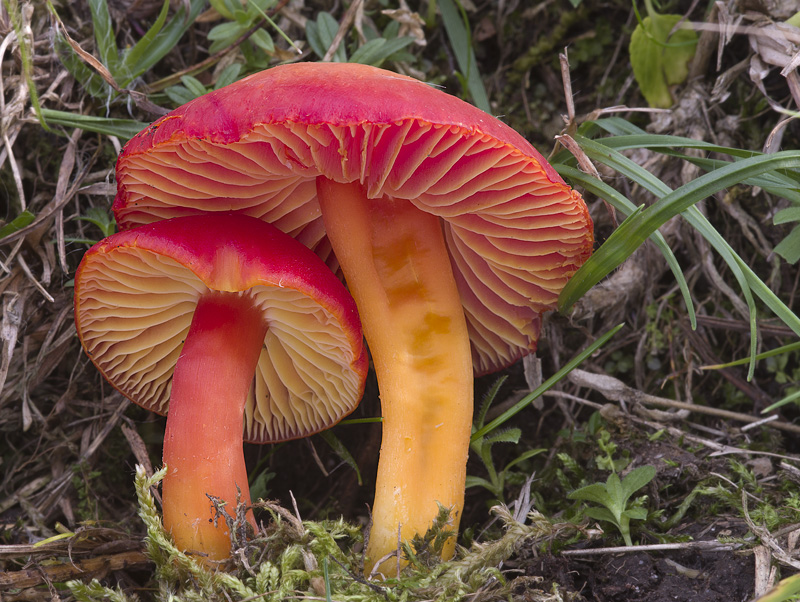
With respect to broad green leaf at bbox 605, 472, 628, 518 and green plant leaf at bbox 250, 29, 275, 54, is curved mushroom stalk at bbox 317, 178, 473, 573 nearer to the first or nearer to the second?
broad green leaf at bbox 605, 472, 628, 518

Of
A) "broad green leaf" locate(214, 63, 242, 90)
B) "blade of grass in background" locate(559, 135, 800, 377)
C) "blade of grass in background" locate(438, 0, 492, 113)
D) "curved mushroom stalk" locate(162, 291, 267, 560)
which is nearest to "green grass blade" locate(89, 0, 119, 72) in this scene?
"broad green leaf" locate(214, 63, 242, 90)

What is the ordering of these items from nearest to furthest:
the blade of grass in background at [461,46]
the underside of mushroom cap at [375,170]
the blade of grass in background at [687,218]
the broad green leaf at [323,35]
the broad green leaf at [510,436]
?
the underside of mushroom cap at [375,170], the blade of grass in background at [687,218], the broad green leaf at [510,436], the broad green leaf at [323,35], the blade of grass in background at [461,46]

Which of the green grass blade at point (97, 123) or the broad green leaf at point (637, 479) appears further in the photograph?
the green grass blade at point (97, 123)

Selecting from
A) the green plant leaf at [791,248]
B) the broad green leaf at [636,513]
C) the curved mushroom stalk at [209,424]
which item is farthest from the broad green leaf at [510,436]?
the green plant leaf at [791,248]

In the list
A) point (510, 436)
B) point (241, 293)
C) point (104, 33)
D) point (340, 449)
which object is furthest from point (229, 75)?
point (510, 436)

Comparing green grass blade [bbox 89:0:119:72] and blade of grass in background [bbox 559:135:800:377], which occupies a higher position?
green grass blade [bbox 89:0:119:72]

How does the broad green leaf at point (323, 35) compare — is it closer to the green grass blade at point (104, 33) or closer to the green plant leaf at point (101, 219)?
the green grass blade at point (104, 33)

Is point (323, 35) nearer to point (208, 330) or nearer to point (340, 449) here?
point (208, 330)
